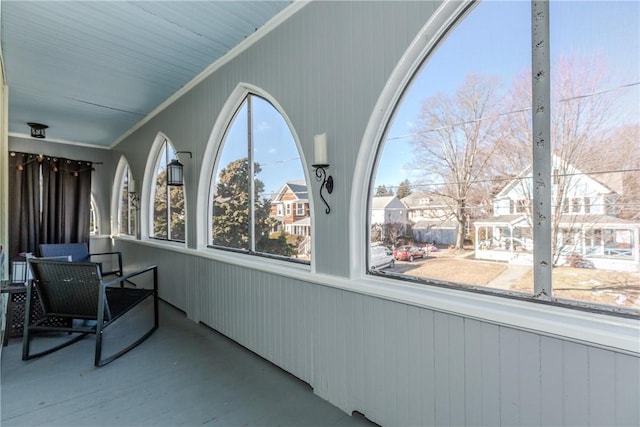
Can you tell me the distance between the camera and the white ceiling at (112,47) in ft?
6.82

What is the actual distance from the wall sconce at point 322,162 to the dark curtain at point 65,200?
219 inches

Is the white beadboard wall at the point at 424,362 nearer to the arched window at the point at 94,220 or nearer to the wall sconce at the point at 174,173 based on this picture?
the wall sconce at the point at 174,173

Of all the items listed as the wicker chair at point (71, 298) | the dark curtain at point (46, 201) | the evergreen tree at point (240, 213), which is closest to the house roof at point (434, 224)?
the evergreen tree at point (240, 213)

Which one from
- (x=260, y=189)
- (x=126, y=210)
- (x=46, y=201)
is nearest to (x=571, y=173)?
(x=260, y=189)

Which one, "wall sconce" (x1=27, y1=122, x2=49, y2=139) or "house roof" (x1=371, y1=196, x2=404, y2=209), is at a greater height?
"wall sconce" (x1=27, y1=122, x2=49, y2=139)

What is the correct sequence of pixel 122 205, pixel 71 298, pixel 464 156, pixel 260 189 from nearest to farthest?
1. pixel 464 156
2. pixel 71 298
3. pixel 260 189
4. pixel 122 205

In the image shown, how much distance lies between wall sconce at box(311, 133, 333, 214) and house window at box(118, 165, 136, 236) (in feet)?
15.2

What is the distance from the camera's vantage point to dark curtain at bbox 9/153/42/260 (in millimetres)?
4840

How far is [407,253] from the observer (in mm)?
1672

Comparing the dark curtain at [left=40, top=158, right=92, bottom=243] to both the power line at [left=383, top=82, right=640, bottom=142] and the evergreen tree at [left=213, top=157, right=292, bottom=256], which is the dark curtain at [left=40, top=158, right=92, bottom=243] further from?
the power line at [left=383, top=82, right=640, bottom=142]

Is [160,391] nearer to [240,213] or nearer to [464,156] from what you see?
[240,213]

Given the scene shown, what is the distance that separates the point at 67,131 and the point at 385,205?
18.7ft

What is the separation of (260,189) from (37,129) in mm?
4454

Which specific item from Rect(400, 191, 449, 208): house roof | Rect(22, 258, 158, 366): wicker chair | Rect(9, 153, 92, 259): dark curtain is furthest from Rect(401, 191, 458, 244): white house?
Rect(9, 153, 92, 259): dark curtain
